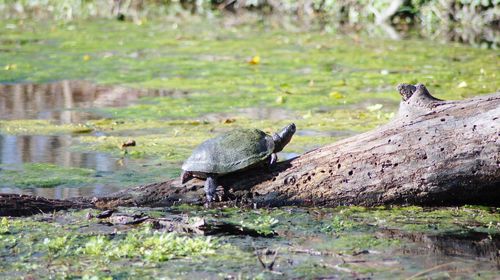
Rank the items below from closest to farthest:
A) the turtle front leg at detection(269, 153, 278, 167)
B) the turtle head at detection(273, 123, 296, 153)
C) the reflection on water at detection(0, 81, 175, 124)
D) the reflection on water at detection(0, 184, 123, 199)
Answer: the turtle front leg at detection(269, 153, 278, 167), the turtle head at detection(273, 123, 296, 153), the reflection on water at detection(0, 184, 123, 199), the reflection on water at detection(0, 81, 175, 124)

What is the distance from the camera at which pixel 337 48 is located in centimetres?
1580

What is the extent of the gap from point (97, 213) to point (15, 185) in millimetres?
1571

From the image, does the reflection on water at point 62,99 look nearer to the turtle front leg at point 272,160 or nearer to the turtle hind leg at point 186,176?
the turtle hind leg at point 186,176

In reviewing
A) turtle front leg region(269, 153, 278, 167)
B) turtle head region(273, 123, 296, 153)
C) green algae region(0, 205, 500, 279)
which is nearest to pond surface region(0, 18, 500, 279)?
green algae region(0, 205, 500, 279)

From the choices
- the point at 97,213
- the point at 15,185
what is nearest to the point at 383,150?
the point at 97,213

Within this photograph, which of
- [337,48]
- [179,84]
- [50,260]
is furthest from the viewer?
[337,48]

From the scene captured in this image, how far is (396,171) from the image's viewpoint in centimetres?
571

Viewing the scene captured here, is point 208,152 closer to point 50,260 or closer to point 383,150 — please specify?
point 383,150

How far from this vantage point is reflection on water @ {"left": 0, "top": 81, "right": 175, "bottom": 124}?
10422 millimetres

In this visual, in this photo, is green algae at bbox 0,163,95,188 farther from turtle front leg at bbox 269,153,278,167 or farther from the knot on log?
the knot on log

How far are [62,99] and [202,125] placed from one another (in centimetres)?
276

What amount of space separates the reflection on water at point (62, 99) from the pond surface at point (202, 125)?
0.09 feet

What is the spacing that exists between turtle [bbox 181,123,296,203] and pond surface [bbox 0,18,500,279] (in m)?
0.22

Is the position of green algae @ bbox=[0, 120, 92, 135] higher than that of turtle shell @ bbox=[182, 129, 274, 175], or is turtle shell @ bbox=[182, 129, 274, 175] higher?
turtle shell @ bbox=[182, 129, 274, 175]
